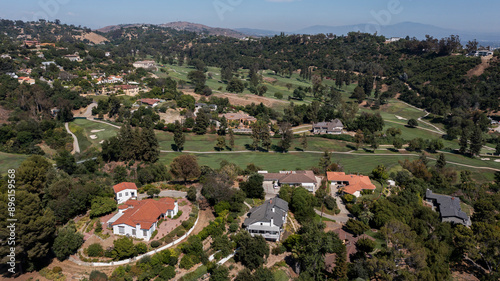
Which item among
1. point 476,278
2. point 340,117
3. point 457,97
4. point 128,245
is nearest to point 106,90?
point 340,117

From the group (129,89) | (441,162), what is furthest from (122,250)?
(129,89)

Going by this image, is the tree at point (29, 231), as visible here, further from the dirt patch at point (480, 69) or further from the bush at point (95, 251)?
the dirt patch at point (480, 69)

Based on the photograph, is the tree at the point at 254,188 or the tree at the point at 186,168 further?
the tree at the point at 186,168

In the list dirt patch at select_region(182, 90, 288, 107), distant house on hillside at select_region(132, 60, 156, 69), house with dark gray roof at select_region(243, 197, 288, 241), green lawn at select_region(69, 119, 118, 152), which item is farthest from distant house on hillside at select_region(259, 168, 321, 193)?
distant house on hillside at select_region(132, 60, 156, 69)

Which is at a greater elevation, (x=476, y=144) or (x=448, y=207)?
(x=476, y=144)

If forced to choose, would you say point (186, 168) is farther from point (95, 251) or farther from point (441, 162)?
point (441, 162)

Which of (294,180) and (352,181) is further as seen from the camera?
(352,181)

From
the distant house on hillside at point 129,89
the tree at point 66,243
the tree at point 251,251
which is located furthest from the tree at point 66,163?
the distant house on hillside at point 129,89
